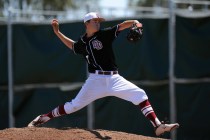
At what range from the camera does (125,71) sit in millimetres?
11656

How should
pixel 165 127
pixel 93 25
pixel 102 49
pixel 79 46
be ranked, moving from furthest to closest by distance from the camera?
1. pixel 79 46
2. pixel 93 25
3. pixel 102 49
4. pixel 165 127

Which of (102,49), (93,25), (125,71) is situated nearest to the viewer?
(102,49)

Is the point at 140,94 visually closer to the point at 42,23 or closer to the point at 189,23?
the point at 189,23

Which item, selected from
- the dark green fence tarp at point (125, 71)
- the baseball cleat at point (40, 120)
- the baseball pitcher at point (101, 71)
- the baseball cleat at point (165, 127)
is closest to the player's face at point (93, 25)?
the baseball pitcher at point (101, 71)

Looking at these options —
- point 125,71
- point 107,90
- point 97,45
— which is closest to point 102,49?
point 97,45

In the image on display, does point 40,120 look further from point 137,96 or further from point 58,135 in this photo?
point 137,96

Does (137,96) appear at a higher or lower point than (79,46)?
lower

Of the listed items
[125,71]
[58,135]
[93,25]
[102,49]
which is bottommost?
[58,135]

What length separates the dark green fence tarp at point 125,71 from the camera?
11.3 m

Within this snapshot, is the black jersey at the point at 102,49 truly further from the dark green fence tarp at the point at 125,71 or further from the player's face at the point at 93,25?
the dark green fence tarp at the point at 125,71

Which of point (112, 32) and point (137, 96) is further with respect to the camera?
point (112, 32)

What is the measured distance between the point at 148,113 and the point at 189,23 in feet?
12.4

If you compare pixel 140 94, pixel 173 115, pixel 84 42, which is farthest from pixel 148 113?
pixel 173 115

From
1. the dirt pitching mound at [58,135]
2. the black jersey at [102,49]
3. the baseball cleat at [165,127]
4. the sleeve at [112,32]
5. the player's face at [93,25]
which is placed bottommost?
the dirt pitching mound at [58,135]
